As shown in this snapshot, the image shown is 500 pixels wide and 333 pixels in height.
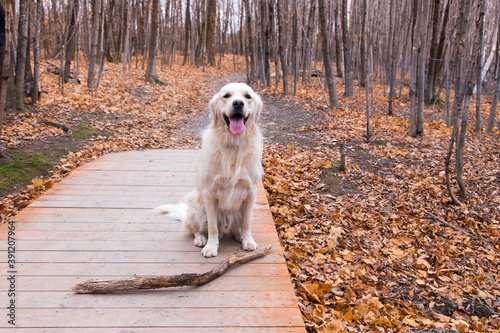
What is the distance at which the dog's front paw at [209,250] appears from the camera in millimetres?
2678

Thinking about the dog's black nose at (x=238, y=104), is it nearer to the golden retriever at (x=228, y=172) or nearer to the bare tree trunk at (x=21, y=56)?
the golden retriever at (x=228, y=172)

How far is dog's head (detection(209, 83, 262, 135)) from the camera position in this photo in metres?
2.68

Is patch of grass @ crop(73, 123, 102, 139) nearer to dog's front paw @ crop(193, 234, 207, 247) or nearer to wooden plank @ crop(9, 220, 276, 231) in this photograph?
wooden plank @ crop(9, 220, 276, 231)

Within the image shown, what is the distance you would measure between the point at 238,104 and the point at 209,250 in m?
1.19

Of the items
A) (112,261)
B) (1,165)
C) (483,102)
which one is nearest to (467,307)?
(112,261)

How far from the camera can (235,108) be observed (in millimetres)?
2674

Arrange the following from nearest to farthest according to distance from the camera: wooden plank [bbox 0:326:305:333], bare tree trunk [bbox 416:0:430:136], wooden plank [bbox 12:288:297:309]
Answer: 1. wooden plank [bbox 0:326:305:333]
2. wooden plank [bbox 12:288:297:309]
3. bare tree trunk [bbox 416:0:430:136]

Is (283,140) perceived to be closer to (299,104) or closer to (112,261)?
(299,104)

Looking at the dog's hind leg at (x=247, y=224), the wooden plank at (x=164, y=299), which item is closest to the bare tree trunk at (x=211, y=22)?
the dog's hind leg at (x=247, y=224)

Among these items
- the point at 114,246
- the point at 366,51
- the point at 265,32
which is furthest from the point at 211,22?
the point at 114,246

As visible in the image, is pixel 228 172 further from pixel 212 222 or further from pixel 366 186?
pixel 366 186

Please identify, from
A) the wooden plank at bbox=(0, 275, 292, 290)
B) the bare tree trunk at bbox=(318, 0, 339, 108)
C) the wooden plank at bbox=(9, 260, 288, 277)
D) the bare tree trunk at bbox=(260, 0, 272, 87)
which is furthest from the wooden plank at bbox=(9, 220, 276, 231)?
the bare tree trunk at bbox=(260, 0, 272, 87)

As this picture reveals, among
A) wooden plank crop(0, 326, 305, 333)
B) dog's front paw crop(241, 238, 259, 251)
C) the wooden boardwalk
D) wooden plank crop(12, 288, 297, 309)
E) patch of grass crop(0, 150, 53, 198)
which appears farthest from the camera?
patch of grass crop(0, 150, 53, 198)

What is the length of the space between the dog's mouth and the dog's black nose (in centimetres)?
6
